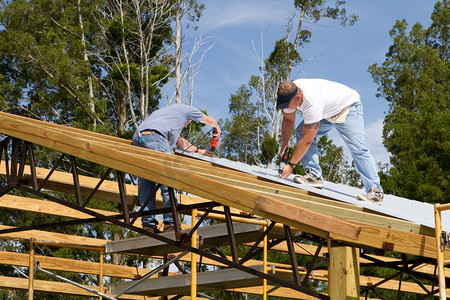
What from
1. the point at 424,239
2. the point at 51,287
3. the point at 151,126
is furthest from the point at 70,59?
the point at 424,239

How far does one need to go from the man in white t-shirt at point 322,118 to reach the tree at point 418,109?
12.9 meters

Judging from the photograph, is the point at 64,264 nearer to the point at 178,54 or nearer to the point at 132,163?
the point at 132,163

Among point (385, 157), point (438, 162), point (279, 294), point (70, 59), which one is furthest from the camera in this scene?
point (385, 157)

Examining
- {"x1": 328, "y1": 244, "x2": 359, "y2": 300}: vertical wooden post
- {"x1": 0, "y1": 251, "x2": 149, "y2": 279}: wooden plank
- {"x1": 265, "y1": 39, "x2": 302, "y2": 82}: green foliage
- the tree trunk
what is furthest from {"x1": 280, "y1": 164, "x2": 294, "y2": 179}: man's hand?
{"x1": 265, "y1": 39, "x2": 302, "y2": 82}: green foliage

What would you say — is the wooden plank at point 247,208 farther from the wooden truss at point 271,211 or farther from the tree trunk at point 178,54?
the tree trunk at point 178,54

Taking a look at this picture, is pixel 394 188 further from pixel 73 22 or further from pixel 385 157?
pixel 73 22

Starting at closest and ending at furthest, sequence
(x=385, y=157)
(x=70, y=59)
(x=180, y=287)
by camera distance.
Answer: (x=180, y=287), (x=70, y=59), (x=385, y=157)

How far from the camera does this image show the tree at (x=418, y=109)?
63.5ft

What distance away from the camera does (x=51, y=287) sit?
959 centimetres

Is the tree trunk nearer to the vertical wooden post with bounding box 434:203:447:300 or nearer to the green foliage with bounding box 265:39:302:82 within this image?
the green foliage with bounding box 265:39:302:82

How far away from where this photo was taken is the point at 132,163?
5.37 m

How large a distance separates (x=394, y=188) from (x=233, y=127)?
13.5 meters

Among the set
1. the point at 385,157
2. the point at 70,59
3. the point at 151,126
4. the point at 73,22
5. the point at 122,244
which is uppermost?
the point at 73,22

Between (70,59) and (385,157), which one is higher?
(70,59)
